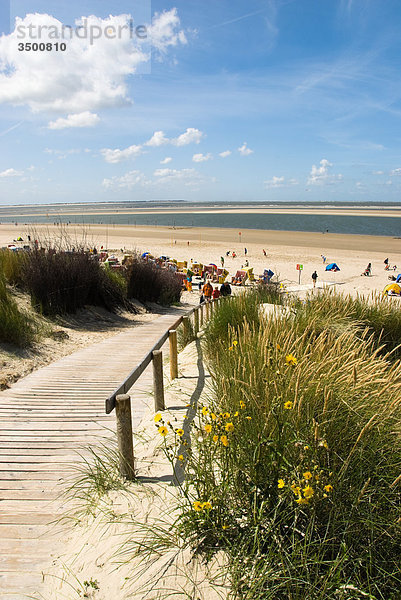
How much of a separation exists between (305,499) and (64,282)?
784 centimetres

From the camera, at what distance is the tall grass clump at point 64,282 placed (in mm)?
8289

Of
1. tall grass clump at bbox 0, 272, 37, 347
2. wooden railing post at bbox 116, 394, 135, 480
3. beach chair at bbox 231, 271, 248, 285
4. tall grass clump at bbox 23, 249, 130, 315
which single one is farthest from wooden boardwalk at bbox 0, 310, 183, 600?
beach chair at bbox 231, 271, 248, 285

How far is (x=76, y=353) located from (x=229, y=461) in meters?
5.00

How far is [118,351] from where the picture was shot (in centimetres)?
676

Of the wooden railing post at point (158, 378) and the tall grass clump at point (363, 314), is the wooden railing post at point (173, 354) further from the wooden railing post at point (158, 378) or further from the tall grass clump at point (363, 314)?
the tall grass clump at point (363, 314)

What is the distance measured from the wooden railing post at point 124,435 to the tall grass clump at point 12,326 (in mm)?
4281

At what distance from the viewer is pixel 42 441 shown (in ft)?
11.4

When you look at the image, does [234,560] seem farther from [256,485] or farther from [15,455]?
[15,455]

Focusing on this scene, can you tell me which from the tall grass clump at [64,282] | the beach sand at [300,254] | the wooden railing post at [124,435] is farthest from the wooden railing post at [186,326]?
the beach sand at [300,254]

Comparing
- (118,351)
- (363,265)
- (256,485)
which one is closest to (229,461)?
(256,485)

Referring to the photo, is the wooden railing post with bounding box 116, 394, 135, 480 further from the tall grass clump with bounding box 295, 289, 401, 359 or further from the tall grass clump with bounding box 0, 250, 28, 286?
the tall grass clump with bounding box 0, 250, 28, 286

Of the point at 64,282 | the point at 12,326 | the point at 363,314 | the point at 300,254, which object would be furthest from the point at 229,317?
the point at 300,254

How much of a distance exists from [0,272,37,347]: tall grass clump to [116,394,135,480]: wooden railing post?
14.0 feet

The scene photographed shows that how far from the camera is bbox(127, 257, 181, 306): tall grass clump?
11.9 metres
